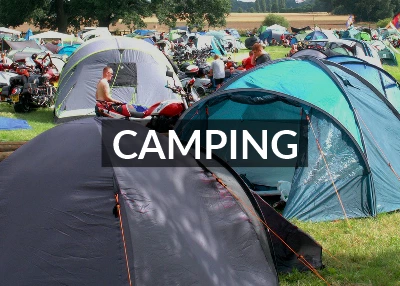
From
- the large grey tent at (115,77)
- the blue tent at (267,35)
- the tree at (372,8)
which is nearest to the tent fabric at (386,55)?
the large grey tent at (115,77)

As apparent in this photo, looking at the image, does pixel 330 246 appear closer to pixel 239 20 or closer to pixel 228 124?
pixel 228 124

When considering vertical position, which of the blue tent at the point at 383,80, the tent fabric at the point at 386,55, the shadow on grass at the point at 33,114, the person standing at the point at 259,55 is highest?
the person standing at the point at 259,55

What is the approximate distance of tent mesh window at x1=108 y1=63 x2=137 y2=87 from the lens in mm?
12914

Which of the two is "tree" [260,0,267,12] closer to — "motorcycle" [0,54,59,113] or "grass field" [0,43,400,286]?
"motorcycle" [0,54,59,113]

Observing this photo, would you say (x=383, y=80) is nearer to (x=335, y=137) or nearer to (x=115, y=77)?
(x=335, y=137)

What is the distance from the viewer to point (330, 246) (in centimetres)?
613

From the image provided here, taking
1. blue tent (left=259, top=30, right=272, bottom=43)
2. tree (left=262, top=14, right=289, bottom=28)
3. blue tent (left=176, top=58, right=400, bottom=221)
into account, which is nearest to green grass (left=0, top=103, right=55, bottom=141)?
blue tent (left=176, top=58, right=400, bottom=221)

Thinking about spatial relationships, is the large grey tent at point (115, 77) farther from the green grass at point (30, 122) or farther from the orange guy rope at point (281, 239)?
the orange guy rope at point (281, 239)

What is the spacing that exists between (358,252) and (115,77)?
7.92 metres

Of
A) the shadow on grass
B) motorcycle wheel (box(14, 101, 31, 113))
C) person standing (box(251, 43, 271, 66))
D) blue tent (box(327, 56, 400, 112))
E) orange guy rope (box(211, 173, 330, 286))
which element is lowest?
the shadow on grass

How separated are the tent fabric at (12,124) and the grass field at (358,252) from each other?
7.08 meters

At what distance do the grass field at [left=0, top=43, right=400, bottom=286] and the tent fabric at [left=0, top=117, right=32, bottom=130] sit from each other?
7075 millimetres

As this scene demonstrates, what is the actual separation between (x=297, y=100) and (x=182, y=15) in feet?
175

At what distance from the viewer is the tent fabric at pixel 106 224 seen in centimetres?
420
